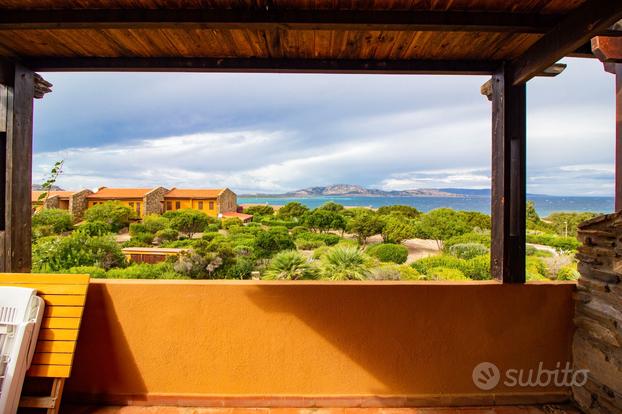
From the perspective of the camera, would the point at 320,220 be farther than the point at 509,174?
Yes

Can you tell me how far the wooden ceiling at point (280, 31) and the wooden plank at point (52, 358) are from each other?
1.81 meters

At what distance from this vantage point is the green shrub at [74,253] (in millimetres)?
5880

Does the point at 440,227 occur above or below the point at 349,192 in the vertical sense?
below

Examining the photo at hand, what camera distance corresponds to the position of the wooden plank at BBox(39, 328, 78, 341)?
1799 mm

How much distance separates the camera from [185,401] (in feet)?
6.44

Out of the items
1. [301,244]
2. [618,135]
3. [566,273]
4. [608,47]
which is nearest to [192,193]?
[301,244]

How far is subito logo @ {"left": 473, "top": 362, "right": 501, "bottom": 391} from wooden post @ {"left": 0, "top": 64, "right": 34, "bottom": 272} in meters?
3.12

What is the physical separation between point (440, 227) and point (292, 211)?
689 centimetres

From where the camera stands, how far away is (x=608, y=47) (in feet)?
5.30

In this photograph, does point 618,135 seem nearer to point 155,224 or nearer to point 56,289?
point 56,289

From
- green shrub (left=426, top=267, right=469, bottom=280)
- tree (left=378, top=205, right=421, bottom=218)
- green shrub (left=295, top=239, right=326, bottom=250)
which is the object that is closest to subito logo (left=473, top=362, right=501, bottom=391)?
green shrub (left=426, top=267, right=469, bottom=280)

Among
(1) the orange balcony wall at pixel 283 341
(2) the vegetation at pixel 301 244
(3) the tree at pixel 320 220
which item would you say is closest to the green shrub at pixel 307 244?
(2) the vegetation at pixel 301 244

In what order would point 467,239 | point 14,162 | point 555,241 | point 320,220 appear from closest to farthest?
1. point 14,162
2. point 555,241
3. point 467,239
4. point 320,220

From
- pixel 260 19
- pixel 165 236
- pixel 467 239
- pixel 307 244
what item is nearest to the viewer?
pixel 260 19
